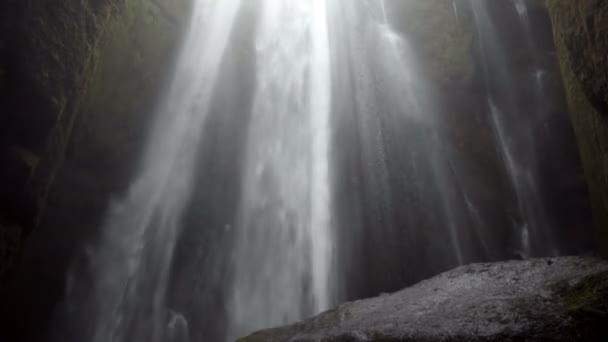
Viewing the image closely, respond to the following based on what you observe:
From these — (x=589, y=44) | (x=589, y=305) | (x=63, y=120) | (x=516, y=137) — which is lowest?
(x=589, y=305)

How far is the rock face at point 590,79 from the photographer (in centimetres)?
454

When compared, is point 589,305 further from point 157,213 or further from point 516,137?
point 157,213

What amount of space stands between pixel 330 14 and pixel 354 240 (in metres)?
10.4

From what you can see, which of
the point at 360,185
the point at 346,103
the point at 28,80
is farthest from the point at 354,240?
the point at 28,80

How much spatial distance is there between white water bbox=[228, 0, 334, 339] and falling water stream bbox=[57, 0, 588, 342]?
0.04m

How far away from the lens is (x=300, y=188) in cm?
1291

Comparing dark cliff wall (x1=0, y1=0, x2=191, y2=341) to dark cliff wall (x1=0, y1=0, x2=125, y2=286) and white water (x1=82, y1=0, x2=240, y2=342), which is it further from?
white water (x1=82, y1=0, x2=240, y2=342)

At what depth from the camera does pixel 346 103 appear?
1450 centimetres

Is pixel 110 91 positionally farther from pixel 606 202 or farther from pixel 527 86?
pixel 527 86

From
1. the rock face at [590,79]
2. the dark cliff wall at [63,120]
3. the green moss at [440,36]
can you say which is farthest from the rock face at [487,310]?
the green moss at [440,36]

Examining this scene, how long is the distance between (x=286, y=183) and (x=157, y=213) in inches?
172

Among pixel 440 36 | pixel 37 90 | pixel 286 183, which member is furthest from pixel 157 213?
pixel 440 36

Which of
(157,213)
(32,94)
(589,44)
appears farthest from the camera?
(157,213)

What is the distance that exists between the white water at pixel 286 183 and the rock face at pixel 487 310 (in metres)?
6.40
